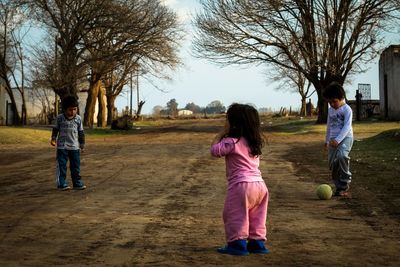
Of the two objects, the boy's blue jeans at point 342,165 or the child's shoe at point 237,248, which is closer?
the child's shoe at point 237,248

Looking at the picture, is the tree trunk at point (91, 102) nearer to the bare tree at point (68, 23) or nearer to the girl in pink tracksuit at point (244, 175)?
the bare tree at point (68, 23)

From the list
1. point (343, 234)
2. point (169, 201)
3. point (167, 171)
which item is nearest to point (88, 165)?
point (167, 171)

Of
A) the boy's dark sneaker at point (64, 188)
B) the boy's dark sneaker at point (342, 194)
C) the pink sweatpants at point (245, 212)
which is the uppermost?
the pink sweatpants at point (245, 212)

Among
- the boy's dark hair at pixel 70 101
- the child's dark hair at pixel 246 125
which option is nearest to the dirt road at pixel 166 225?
the child's dark hair at pixel 246 125

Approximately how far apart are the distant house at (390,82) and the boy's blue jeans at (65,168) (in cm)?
2961

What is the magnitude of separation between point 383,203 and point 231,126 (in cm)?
354

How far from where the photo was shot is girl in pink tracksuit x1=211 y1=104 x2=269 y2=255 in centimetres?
561

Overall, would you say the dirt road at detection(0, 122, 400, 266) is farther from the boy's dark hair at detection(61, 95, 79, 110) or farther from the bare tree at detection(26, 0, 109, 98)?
the bare tree at detection(26, 0, 109, 98)

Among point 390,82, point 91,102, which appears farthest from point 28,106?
point 390,82

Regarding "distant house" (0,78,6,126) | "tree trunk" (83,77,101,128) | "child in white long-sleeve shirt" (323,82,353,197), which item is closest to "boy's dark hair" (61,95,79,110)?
"child in white long-sleeve shirt" (323,82,353,197)

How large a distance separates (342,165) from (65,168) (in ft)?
15.7

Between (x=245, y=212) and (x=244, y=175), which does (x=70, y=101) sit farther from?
(x=245, y=212)

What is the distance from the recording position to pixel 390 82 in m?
39.0

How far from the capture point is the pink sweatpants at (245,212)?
556cm
